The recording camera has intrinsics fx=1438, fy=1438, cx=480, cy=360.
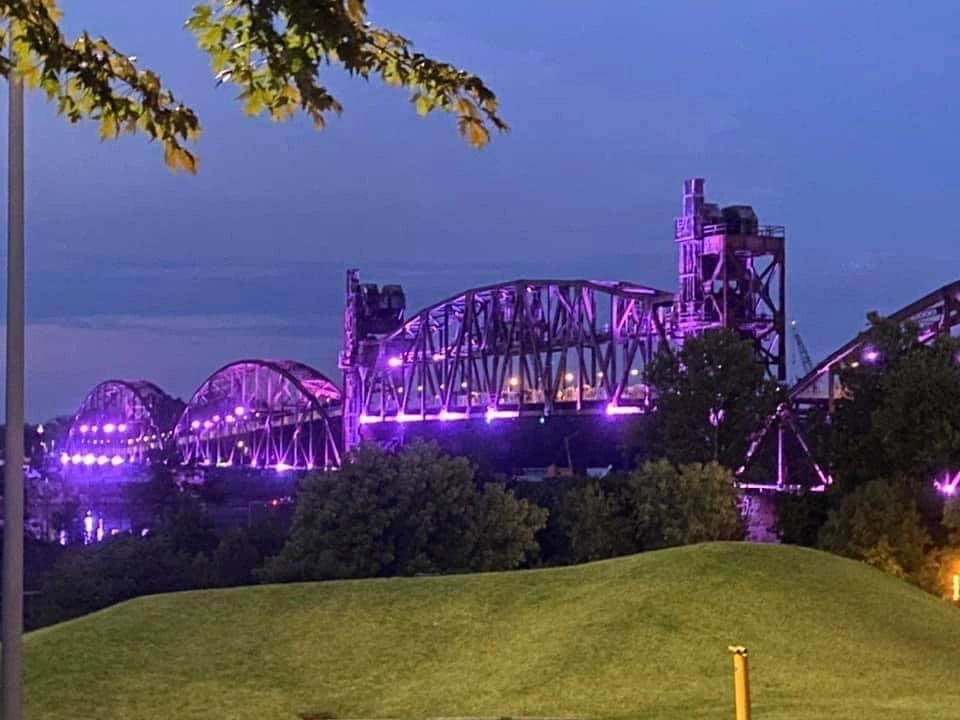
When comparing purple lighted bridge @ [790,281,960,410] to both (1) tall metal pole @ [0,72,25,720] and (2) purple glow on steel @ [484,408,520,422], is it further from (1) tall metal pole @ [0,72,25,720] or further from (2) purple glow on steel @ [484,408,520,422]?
(1) tall metal pole @ [0,72,25,720]

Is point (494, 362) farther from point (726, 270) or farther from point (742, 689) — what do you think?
point (742, 689)

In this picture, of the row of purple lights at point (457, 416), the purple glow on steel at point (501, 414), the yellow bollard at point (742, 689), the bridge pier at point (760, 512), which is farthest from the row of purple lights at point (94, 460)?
the yellow bollard at point (742, 689)

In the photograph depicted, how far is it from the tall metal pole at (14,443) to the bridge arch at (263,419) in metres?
94.8

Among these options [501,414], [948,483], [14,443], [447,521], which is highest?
[501,414]

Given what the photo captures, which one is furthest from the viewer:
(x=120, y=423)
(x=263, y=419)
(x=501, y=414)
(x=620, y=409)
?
(x=120, y=423)

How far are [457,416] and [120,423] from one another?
79.8 m

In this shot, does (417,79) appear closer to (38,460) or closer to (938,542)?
(938,542)

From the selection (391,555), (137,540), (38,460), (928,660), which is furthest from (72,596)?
(38,460)

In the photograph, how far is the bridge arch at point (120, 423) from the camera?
14562cm

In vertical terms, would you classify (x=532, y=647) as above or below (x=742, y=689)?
below

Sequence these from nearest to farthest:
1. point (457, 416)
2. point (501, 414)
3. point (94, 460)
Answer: point (501, 414), point (457, 416), point (94, 460)

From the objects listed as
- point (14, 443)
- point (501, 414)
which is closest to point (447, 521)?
point (14, 443)

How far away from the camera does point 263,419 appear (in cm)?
12081

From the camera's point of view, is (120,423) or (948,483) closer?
(948,483)
